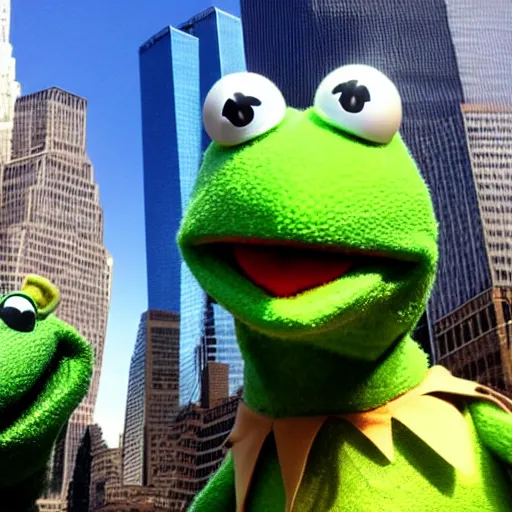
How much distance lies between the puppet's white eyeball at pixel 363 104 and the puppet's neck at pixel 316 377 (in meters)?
0.43

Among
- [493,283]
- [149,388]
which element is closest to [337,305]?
[493,283]

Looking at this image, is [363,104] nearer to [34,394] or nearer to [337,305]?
[337,305]

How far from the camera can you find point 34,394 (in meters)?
2.05

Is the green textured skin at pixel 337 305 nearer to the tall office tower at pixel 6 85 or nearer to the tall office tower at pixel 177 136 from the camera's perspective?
the tall office tower at pixel 6 85

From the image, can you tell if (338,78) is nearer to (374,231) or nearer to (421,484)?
(374,231)

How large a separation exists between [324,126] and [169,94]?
5362 cm

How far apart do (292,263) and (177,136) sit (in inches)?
2027

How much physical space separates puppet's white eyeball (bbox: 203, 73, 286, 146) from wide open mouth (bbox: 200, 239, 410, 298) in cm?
22

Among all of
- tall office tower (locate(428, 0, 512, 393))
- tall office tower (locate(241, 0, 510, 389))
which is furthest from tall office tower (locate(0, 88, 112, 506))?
tall office tower (locate(428, 0, 512, 393))

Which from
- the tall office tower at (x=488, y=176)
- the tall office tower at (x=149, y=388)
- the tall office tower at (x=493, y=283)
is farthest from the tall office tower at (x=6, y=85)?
the tall office tower at (x=493, y=283)

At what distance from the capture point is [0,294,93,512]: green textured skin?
1.96 meters

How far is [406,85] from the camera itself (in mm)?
37969

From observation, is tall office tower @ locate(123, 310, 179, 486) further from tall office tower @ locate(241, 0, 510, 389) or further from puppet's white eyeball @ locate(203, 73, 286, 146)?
puppet's white eyeball @ locate(203, 73, 286, 146)

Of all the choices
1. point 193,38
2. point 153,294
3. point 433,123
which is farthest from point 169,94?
point 433,123
